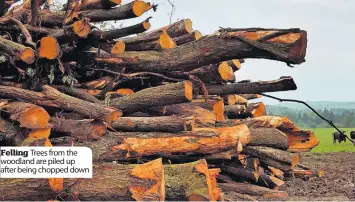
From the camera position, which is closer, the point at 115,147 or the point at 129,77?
the point at 115,147

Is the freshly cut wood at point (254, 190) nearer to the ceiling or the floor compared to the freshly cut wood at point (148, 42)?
nearer to the floor

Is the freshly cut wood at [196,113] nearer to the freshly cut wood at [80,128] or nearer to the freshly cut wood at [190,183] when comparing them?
the freshly cut wood at [80,128]

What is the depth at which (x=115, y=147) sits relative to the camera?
7.19 meters

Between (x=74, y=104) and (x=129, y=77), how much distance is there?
1497mm

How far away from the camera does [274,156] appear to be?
9.88 meters

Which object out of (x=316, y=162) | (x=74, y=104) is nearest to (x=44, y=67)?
(x=74, y=104)

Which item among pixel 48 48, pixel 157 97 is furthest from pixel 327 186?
pixel 48 48

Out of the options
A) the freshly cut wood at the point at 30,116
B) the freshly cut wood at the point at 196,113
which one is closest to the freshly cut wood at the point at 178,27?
the freshly cut wood at the point at 196,113

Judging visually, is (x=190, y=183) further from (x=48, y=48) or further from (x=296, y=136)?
(x=296, y=136)

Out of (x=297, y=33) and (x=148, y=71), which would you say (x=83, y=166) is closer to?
(x=148, y=71)

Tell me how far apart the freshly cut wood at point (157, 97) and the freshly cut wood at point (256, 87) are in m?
1.76

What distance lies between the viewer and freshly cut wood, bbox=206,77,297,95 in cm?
861

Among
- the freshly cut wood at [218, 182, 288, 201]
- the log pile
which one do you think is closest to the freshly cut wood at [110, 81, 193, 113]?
the log pile

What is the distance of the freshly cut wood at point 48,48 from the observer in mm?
7656
